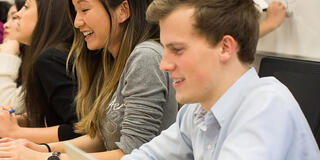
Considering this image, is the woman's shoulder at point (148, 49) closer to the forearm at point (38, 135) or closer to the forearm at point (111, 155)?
the forearm at point (111, 155)

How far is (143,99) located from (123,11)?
35 centimetres

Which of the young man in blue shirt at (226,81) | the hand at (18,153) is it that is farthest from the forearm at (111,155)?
the young man in blue shirt at (226,81)

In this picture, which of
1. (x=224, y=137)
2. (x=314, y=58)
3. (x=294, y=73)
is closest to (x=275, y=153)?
(x=224, y=137)

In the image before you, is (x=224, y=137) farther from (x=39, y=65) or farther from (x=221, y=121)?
(x=39, y=65)

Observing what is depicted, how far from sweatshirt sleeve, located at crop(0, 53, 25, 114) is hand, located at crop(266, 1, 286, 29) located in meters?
1.27

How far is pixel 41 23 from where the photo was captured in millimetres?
1934

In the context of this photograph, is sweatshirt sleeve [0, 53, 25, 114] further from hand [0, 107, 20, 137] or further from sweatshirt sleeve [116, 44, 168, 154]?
sweatshirt sleeve [116, 44, 168, 154]

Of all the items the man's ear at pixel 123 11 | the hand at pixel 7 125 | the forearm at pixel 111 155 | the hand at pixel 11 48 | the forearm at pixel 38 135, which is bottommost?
the forearm at pixel 38 135

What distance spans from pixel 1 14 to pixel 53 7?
188 centimetres

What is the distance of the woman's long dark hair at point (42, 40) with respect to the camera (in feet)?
6.17

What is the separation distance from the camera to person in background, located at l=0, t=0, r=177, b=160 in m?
1.35

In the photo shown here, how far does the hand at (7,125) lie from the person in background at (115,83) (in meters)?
0.26

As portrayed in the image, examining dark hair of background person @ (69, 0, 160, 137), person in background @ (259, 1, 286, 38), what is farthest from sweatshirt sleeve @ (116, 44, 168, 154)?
person in background @ (259, 1, 286, 38)

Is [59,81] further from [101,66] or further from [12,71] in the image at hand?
[12,71]
